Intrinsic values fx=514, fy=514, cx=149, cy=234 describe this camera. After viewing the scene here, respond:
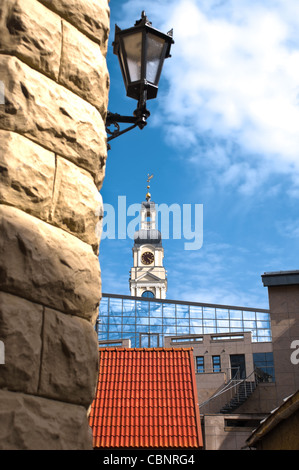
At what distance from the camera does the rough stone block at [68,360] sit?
2.46 metres

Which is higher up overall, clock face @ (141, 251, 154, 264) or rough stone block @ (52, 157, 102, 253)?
clock face @ (141, 251, 154, 264)

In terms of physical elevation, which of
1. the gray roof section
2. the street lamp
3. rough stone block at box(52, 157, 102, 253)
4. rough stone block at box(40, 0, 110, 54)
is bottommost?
rough stone block at box(52, 157, 102, 253)

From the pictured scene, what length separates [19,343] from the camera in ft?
7.76

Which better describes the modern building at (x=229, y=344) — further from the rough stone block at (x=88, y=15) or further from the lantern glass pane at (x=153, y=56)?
the rough stone block at (x=88, y=15)

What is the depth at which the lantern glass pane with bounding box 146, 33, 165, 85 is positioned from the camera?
18.0 ft

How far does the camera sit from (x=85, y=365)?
264 cm

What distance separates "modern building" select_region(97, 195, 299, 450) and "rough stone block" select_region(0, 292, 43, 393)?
1256 centimetres

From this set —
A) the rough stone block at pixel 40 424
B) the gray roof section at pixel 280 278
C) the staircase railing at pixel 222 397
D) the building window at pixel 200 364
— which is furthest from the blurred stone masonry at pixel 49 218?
the building window at pixel 200 364

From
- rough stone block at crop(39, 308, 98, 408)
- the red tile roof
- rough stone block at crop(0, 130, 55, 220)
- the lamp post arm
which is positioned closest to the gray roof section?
the red tile roof

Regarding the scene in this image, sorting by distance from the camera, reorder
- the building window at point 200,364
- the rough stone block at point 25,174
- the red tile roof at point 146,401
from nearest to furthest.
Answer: the rough stone block at point 25,174
the red tile roof at point 146,401
the building window at point 200,364

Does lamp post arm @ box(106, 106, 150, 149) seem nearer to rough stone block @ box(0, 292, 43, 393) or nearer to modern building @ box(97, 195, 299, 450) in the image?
rough stone block @ box(0, 292, 43, 393)

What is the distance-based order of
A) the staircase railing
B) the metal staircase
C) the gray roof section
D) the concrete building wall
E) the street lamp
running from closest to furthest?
1. the street lamp
2. the concrete building wall
3. the gray roof section
4. the metal staircase
5. the staircase railing

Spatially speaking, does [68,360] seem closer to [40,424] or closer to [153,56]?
[40,424]
